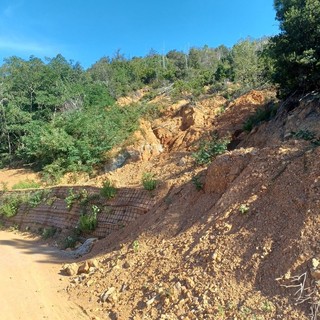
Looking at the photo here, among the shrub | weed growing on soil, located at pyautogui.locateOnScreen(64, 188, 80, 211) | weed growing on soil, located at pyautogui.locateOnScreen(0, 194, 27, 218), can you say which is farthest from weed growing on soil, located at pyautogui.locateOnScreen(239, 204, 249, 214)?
the shrub

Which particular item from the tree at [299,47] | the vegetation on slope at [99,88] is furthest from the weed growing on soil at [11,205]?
the tree at [299,47]

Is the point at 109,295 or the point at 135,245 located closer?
the point at 109,295

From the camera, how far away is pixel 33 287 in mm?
6441

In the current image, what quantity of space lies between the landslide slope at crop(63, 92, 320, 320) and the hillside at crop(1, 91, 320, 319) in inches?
0.6

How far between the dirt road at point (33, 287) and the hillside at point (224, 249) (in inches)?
12.0

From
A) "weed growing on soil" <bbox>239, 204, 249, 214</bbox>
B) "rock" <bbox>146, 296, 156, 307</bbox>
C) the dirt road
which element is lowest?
the dirt road

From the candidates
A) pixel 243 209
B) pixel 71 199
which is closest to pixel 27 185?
pixel 71 199

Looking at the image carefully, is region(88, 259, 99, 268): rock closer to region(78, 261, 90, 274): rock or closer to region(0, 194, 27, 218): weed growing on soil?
region(78, 261, 90, 274): rock

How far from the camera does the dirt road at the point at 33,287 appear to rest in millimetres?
5320

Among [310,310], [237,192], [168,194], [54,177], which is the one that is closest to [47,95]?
[54,177]

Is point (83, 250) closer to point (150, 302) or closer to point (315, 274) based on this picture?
point (150, 302)

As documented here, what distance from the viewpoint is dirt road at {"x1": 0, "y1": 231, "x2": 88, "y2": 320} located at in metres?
5.32

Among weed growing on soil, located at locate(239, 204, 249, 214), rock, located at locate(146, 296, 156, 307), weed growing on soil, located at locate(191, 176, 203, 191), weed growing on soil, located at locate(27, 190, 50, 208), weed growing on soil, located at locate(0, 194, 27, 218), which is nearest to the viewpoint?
rock, located at locate(146, 296, 156, 307)

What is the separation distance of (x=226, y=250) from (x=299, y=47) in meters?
7.66
